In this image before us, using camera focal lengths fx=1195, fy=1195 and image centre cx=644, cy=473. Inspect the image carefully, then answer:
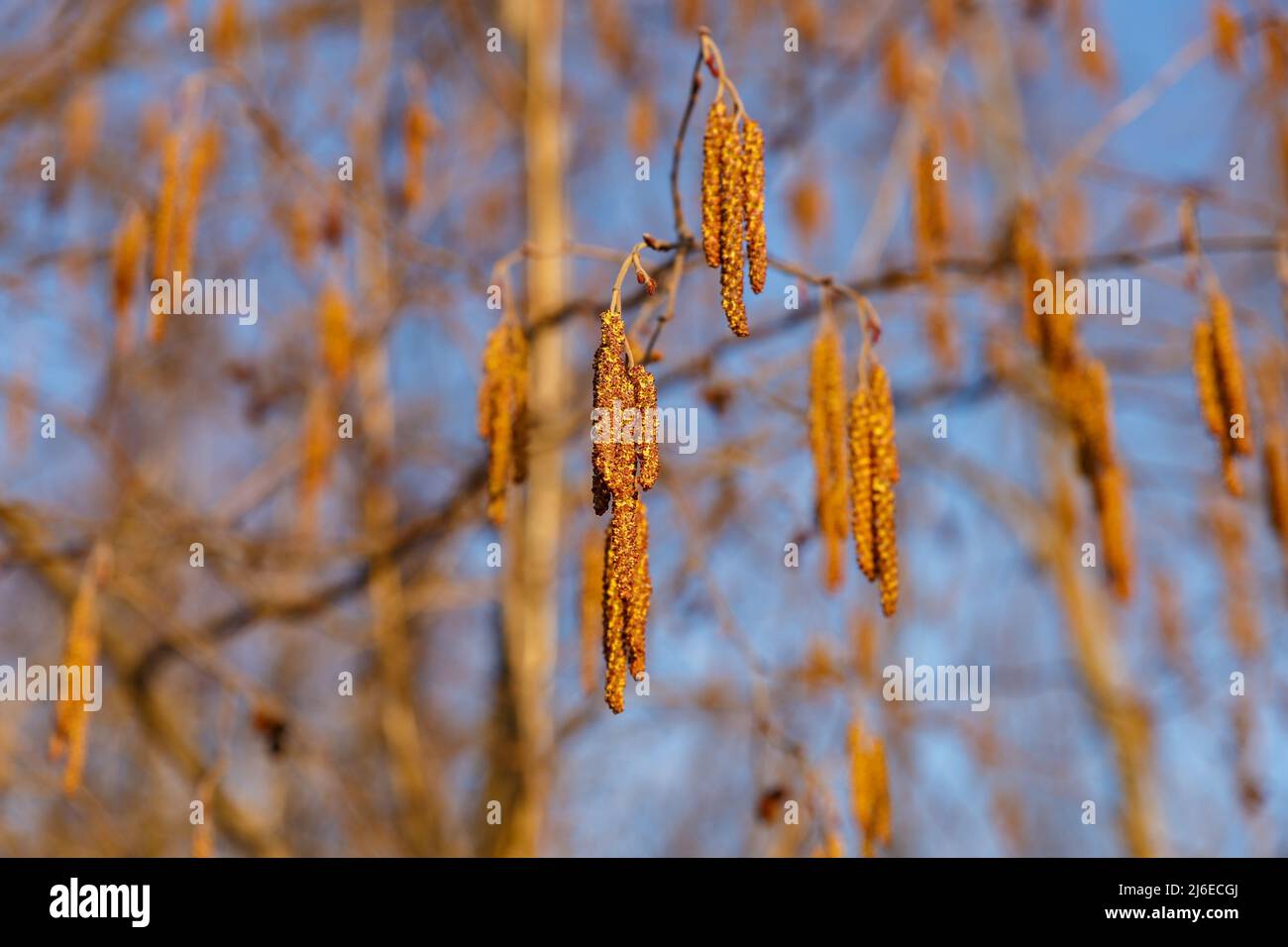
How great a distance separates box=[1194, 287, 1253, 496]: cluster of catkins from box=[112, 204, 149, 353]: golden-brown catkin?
2.38 meters

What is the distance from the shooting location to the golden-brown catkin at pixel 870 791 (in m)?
2.34

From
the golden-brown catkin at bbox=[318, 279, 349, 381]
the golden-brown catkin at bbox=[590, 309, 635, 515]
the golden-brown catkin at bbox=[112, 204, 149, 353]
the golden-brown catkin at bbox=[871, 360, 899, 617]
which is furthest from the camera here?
the golden-brown catkin at bbox=[318, 279, 349, 381]

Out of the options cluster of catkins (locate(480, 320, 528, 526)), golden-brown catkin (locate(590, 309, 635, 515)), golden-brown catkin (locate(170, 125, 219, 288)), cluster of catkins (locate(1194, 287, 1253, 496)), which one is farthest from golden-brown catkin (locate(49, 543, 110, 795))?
cluster of catkins (locate(1194, 287, 1253, 496))

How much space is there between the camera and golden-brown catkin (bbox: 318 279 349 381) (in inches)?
125

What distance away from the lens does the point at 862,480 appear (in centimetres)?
185

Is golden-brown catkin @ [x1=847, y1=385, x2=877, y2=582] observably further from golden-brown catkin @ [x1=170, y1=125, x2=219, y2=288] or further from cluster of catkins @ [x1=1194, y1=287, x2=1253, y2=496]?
golden-brown catkin @ [x1=170, y1=125, x2=219, y2=288]

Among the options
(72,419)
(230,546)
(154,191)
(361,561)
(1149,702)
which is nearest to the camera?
(72,419)

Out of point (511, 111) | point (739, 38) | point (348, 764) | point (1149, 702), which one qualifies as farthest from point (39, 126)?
point (1149, 702)

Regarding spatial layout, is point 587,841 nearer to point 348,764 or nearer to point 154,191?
point 348,764

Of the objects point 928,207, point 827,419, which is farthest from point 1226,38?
point 827,419

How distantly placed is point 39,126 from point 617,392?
3.98 m

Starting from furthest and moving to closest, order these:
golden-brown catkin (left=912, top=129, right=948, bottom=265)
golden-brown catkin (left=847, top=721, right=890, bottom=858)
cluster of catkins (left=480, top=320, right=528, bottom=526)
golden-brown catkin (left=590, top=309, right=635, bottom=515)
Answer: golden-brown catkin (left=912, top=129, right=948, bottom=265), golden-brown catkin (left=847, top=721, right=890, bottom=858), cluster of catkins (left=480, top=320, right=528, bottom=526), golden-brown catkin (left=590, top=309, right=635, bottom=515)

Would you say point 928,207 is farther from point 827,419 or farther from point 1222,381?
point 827,419
